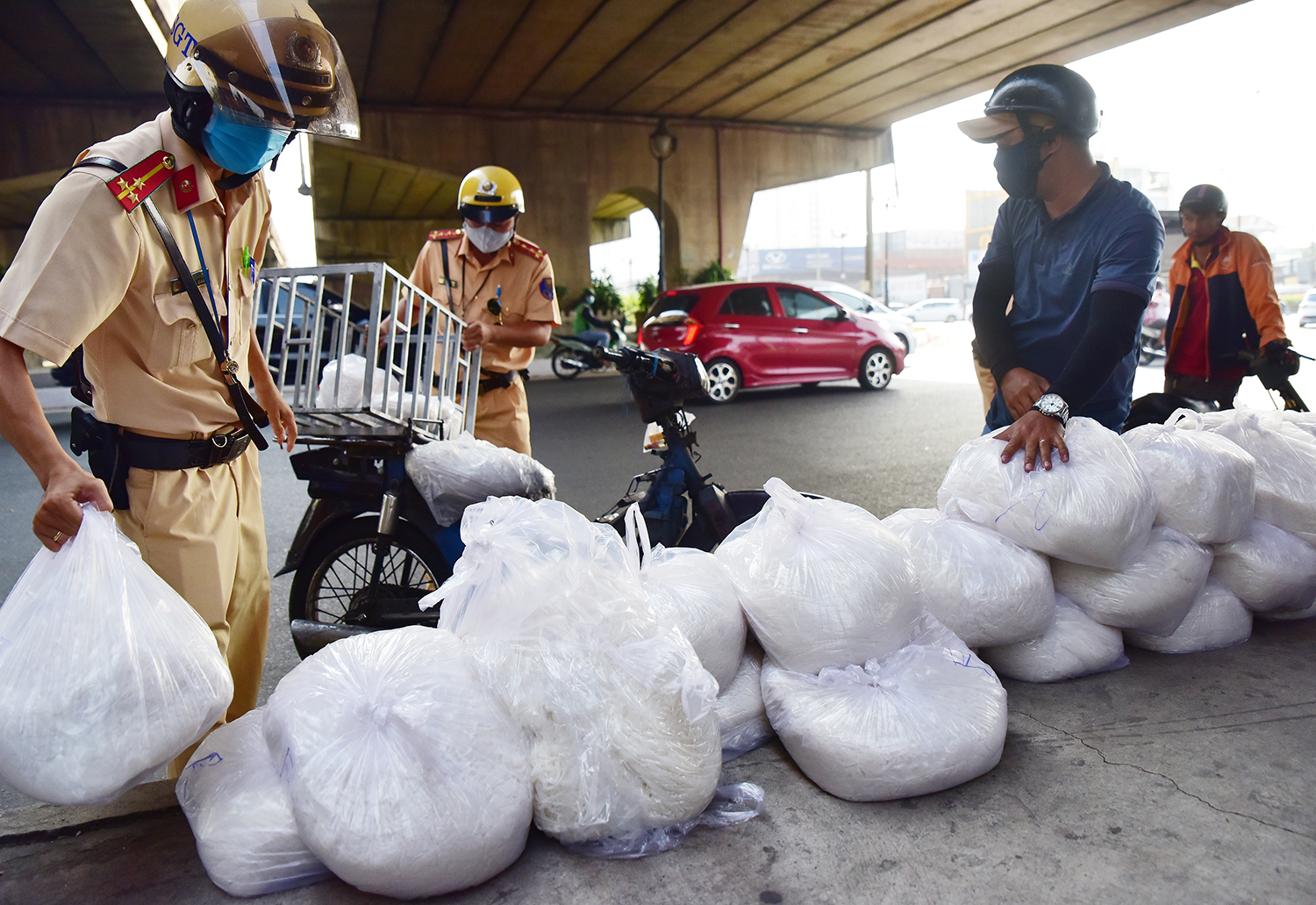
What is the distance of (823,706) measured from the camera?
6.07 feet

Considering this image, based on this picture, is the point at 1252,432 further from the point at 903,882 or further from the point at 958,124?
the point at 903,882

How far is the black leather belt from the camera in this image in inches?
71.4

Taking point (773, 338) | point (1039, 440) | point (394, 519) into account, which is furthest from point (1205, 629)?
point (773, 338)

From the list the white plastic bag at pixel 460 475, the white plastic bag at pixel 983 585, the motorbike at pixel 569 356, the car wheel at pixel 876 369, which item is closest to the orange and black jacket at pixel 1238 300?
the white plastic bag at pixel 983 585

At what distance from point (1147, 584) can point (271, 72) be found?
246 cm

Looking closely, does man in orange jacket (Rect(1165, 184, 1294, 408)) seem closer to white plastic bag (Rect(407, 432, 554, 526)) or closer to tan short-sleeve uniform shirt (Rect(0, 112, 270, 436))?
white plastic bag (Rect(407, 432, 554, 526))

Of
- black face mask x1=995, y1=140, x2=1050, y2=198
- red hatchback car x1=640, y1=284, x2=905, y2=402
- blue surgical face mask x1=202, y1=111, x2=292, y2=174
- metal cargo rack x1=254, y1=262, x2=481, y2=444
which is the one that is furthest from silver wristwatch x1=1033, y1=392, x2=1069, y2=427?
red hatchback car x1=640, y1=284, x2=905, y2=402

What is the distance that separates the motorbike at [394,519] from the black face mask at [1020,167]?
121cm


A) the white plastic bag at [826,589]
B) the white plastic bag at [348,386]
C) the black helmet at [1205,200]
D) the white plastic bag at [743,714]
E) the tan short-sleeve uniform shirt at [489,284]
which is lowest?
the white plastic bag at [743,714]

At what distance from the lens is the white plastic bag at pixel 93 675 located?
1378mm

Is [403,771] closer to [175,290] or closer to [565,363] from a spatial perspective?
[175,290]

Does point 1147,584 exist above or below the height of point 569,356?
below

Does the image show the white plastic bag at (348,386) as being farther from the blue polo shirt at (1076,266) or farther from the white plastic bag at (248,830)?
the blue polo shirt at (1076,266)

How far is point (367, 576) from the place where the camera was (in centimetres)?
295
